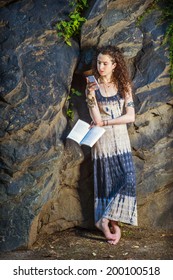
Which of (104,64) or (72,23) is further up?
(72,23)

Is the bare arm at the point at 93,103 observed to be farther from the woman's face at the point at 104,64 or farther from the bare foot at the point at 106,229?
the bare foot at the point at 106,229

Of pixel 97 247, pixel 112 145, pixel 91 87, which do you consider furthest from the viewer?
pixel 112 145

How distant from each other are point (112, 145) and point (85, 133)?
0.39 metres

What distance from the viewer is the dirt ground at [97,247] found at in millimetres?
5582

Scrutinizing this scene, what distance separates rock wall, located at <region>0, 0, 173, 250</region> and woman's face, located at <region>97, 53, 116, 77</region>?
0.21m

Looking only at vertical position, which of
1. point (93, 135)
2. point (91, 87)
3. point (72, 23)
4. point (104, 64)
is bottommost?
point (93, 135)

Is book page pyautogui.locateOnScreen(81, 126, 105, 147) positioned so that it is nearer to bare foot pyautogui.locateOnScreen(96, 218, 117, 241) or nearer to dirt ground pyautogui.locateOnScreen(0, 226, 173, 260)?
bare foot pyautogui.locateOnScreen(96, 218, 117, 241)

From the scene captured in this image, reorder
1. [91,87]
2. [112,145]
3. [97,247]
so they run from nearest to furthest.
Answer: [97,247] < [91,87] < [112,145]

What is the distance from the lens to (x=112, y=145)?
6016 millimetres

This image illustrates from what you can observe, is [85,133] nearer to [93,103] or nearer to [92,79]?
[93,103]

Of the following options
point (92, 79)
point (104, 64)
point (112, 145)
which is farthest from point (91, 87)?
point (112, 145)

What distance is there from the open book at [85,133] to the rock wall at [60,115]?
5.7 inches

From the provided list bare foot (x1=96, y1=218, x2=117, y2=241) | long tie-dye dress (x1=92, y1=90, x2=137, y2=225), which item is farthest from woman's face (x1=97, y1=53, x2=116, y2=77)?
bare foot (x1=96, y1=218, x2=117, y2=241)

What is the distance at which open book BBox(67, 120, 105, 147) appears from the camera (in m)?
5.84
